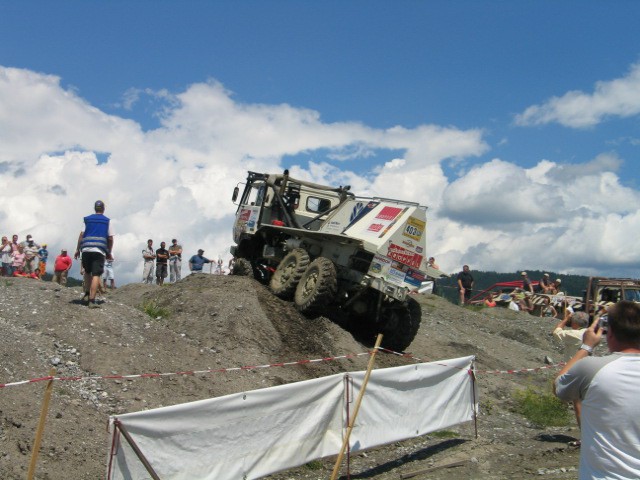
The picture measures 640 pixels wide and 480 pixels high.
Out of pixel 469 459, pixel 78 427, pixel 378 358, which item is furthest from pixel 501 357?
pixel 78 427

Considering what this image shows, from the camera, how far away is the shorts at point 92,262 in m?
Answer: 10.6

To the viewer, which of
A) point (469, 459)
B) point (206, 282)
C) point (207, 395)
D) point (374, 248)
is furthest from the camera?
point (206, 282)

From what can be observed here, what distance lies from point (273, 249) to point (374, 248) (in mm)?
3679

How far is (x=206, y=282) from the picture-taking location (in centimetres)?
1434

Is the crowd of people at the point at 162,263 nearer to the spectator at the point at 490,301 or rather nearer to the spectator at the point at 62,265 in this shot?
the spectator at the point at 62,265

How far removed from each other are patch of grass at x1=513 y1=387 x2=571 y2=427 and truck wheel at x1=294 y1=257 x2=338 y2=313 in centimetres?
387

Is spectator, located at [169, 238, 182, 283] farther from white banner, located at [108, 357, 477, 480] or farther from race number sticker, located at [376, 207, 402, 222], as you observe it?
white banner, located at [108, 357, 477, 480]

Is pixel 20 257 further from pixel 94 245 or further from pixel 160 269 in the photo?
pixel 94 245

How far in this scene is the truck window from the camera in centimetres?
1603

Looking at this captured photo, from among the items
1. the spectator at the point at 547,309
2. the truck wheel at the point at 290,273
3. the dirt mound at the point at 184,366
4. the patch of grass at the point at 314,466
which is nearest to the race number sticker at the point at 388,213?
the truck wheel at the point at 290,273

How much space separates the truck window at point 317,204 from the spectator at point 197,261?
686 centimetres

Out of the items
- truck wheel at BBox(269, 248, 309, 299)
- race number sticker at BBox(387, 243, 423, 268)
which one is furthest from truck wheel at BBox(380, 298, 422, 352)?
truck wheel at BBox(269, 248, 309, 299)

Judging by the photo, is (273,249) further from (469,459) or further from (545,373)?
(469,459)

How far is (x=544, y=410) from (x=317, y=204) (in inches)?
280
